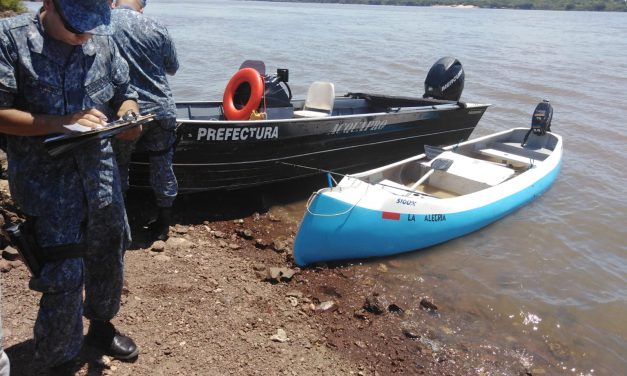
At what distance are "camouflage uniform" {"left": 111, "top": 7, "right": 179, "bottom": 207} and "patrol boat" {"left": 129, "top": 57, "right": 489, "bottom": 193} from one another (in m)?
0.36

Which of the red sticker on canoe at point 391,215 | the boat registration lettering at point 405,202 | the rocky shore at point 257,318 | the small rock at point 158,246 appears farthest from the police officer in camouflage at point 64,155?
the boat registration lettering at point 405,202

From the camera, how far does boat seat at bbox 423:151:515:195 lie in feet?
21.6

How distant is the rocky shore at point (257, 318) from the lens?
3.40 metres

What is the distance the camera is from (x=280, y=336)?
3.83 m

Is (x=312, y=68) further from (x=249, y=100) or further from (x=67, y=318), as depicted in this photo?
(x=67, y=318)

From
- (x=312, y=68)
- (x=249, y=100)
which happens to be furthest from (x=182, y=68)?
(x=249, y=100)

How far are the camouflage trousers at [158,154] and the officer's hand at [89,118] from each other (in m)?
2.10

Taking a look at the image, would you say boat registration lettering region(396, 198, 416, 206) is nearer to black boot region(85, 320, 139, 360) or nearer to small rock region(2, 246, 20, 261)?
black boot region(85, 320, 139, 360)

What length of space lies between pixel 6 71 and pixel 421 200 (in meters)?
4.26

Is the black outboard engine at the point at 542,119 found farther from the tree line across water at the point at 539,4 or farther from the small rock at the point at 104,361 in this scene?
the tree line across water at the point at 539,4

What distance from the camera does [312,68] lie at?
1830 cm

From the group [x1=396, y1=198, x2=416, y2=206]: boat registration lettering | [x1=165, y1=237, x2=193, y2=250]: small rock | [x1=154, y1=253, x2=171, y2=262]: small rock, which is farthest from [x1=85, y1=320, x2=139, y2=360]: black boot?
[x1=396, y1=198, x2=416, y2=206]: boat registration lettering

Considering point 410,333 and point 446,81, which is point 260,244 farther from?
point 446,81

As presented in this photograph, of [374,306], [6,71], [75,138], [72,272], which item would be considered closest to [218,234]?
[374,306]
